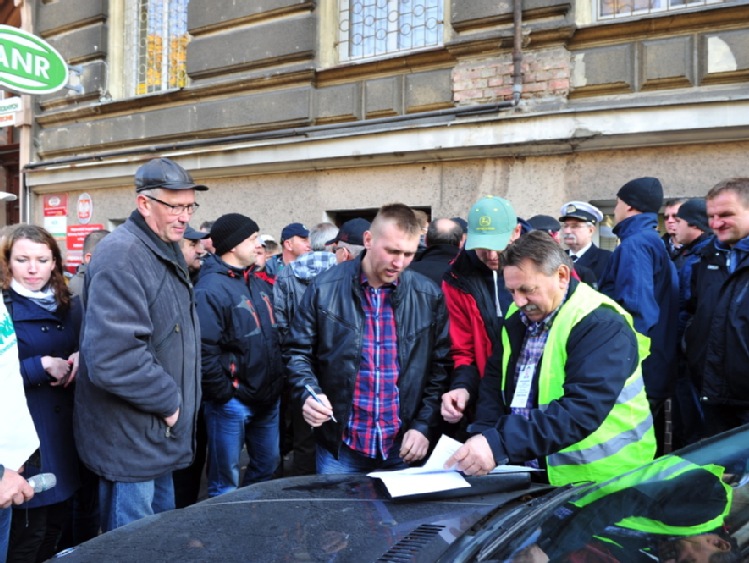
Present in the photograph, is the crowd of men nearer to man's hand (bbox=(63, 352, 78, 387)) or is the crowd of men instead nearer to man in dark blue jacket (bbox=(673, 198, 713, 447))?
man in dark blue jacket (bbox=(673, 198, 713, 447))

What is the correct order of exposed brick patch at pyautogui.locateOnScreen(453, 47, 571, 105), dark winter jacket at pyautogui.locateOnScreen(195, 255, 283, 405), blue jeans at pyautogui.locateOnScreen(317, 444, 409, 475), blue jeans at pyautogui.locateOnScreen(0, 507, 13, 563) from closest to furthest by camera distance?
1. blue jeans at pyautogui.locateOnScreen(0, 507, 13, 563)
2. blue jeans at pyautogui.locateOnScreen(317, 444, 409, 475)
3. dark winter jacket at pyautogui.locateOnScreen(195, 255, 283, 405)
4. exposed brick patch at pyautogui.locateOnScreen(453, 47, 571, 105)

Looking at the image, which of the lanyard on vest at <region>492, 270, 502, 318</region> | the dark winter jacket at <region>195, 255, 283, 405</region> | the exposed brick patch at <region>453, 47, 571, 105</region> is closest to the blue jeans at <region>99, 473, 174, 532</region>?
the dark winter jacket at <region>195, 255, 283, 405</region>

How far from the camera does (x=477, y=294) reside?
3582mm

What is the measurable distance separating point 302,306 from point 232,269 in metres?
1.02

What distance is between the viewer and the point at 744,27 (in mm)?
5887

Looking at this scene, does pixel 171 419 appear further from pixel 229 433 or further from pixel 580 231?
pixel 580 231

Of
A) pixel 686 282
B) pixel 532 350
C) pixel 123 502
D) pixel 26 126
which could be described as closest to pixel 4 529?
pixel 123 502

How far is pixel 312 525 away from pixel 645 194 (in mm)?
3216

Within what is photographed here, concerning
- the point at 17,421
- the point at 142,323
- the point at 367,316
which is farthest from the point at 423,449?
the point at 17,421

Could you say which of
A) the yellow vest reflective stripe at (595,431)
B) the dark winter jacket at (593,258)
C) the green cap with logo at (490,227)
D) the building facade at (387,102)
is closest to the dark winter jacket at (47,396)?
the green cap with logo at (490,227)

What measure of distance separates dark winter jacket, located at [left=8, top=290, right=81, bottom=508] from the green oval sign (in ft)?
11.9

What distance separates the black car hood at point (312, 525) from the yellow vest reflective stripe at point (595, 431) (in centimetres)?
24

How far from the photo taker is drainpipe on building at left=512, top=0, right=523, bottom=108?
260 inches

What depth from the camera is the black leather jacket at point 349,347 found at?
3248 millimetres
